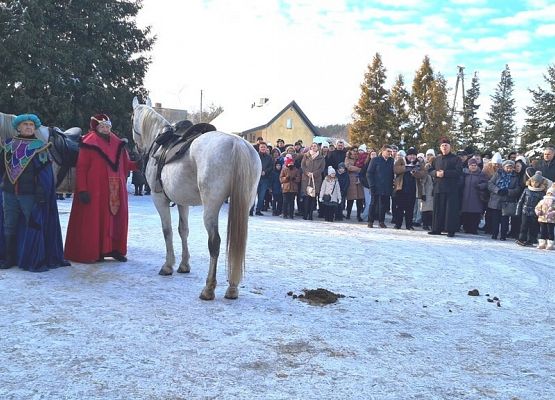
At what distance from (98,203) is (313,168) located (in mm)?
7207

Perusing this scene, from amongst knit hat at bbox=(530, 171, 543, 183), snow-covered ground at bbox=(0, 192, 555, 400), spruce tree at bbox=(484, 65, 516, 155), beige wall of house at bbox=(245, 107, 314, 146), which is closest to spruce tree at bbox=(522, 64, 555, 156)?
spruce tree at bbox=(484, 65, 516, 155)

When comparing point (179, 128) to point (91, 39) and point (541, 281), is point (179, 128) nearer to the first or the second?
point (541, 281)

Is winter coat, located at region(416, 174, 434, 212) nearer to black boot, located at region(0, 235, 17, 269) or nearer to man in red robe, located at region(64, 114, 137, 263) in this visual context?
man in red robe, located at region(64, 114, 137, 263)

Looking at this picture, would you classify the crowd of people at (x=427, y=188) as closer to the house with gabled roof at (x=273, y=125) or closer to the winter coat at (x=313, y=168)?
the winter coat at (x=313, y=168)

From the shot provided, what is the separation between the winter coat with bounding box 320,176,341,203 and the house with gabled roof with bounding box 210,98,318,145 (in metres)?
32.6

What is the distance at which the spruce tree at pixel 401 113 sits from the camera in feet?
114

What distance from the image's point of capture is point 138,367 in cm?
341

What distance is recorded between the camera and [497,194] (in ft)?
35.3

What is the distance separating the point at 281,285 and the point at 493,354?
2596 mm

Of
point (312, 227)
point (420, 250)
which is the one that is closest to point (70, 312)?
point (420, 250)

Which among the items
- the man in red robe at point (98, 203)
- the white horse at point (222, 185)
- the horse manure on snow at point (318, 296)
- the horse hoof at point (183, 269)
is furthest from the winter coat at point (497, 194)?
the man in red robe at point (98, 203)

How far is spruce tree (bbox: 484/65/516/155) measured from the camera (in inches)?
1282

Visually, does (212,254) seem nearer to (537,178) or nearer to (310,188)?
(310,188)

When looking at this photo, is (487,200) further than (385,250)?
Yes
